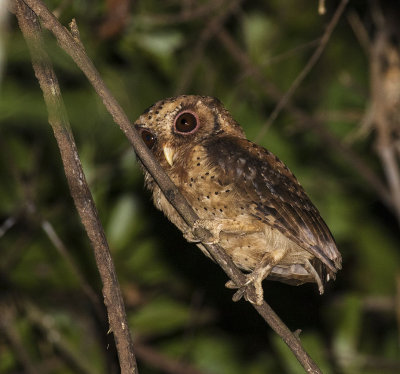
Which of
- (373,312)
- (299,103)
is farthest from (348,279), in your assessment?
(299,103)

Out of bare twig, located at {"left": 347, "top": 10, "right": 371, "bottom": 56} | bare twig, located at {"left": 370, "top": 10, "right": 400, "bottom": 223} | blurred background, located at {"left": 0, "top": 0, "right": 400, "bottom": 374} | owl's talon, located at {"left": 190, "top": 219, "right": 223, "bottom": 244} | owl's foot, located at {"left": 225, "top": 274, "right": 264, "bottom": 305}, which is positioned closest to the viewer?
owl's talon, located at {"left": 190, "top": 219, "right": 223, "bottom": 244}

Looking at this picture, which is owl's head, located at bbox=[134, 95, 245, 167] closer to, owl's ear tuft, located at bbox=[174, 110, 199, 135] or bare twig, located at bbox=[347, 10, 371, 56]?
owl's ear tuft, located at bbox=[174, 110, 199, 135]

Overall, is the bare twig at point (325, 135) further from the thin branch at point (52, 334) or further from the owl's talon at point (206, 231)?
the thin branch at point (52, 334)

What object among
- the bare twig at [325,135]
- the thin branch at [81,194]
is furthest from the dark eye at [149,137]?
the bare twig at [325,135]

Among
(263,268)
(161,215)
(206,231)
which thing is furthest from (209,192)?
(161,215)

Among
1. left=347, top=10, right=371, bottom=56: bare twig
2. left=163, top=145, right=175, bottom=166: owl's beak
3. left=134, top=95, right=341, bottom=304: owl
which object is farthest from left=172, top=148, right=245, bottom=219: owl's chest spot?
left=347, top=10, right=371, bottom=56: bare twig

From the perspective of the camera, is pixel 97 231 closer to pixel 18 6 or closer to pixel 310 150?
pixel 18 6

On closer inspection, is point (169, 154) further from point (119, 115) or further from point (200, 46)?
point (200, 46)
